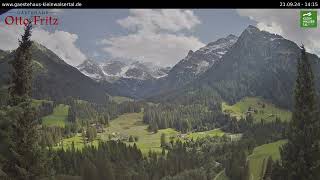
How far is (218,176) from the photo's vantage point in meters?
162

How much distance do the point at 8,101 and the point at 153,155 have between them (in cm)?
16695

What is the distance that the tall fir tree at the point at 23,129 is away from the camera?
83.6ft

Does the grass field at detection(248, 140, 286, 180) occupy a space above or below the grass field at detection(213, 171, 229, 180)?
above

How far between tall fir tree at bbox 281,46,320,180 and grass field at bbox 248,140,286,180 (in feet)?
333

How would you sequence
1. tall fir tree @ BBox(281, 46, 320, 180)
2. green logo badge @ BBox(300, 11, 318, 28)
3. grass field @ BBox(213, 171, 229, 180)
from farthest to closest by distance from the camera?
grass field @ BBox(213, 171, 229, 180)
tall fir tree @ BBox(281, 46, 320, 180)
green logo badge @ BBox(300, 11, 318, 28)

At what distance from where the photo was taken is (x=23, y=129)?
1014 inches

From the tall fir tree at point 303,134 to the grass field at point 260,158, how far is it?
101 metres

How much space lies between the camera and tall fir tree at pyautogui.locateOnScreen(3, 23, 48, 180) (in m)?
25.5

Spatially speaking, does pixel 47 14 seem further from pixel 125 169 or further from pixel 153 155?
pixel 153 155
